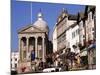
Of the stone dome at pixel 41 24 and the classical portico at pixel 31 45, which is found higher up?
the stone dome at pixel 41 24

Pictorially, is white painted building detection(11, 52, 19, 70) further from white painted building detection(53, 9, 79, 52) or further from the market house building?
white painted building detection(53, 9, 79, 52)

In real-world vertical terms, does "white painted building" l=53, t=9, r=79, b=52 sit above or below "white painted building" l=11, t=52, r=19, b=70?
above

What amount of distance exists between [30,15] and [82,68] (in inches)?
26.4

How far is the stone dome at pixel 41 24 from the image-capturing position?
1.73m

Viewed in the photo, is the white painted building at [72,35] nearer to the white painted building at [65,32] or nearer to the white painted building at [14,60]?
the white painted building at [65,32]

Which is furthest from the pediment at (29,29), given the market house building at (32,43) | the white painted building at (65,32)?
the white painted building at (65,32)

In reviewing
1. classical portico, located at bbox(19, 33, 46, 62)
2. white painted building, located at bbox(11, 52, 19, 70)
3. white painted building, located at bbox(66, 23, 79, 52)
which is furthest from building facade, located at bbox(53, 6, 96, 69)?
white painted building, located at bbox(11, 52, 19, 70)

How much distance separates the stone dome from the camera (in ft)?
5.67

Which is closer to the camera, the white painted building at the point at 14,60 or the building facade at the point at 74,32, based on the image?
the white painted building at the point at 14,60

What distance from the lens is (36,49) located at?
1729mm

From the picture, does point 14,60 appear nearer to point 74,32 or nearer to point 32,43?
point 32,43

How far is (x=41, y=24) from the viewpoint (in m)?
1.75

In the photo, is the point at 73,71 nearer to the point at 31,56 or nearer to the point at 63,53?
the point at 63,53
